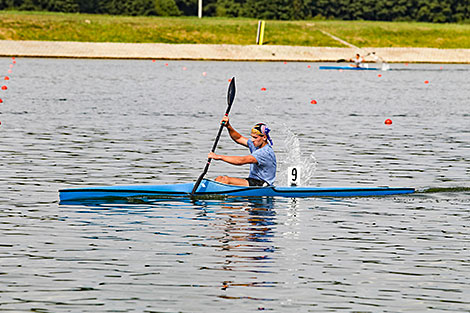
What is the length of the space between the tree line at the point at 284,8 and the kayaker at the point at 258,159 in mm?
107435

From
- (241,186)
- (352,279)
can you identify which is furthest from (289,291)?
(241,186)

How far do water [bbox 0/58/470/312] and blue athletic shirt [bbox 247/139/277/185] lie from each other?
0.73 meters

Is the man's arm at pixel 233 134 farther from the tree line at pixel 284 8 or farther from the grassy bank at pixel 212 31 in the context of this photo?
the tree line at pixel 284 8

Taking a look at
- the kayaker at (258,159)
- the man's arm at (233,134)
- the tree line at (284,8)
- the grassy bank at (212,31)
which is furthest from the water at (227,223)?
the tree line at (284,8)

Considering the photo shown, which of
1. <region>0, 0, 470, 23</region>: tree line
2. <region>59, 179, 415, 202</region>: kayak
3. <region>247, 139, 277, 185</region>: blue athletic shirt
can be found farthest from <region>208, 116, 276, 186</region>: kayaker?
<region>0, 0, 470, 23</region>: tree line

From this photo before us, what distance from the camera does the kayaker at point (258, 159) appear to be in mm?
18766

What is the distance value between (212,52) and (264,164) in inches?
3154

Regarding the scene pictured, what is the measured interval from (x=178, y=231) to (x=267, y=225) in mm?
1544

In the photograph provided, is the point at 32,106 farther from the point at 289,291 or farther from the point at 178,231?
the point at 289,291

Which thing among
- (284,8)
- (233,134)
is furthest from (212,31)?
(233,134)

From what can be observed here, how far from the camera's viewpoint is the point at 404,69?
9044cm

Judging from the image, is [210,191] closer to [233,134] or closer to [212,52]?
[233,134]

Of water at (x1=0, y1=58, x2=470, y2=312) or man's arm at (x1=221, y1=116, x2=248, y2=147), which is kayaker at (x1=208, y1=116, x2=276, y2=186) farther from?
water at (x1=0, y1=58, x2=470, y2=312)

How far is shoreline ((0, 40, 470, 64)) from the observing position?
306 ft
